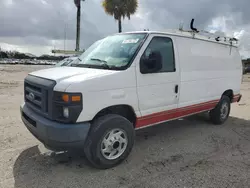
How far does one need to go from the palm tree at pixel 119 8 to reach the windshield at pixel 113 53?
1813 cm

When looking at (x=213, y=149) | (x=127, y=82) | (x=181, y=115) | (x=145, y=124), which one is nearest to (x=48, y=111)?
(x=127, y=82)

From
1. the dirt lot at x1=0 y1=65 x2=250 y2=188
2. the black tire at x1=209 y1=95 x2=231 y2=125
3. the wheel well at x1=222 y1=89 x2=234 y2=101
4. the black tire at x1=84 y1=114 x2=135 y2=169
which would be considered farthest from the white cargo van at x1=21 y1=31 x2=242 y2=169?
the wheel well at x1=222 y1=89 x2=234 y2=101

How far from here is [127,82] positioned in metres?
3.55

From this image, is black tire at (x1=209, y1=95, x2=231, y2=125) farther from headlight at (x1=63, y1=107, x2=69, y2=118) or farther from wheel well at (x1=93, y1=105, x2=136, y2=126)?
headlight at (x1=63, y1=107, x2=69, y2=118)

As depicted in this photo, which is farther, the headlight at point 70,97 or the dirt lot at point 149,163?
the dirt lot at point 149,163

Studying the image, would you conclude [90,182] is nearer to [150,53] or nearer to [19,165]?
[19,165]

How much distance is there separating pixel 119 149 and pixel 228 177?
5.53ft

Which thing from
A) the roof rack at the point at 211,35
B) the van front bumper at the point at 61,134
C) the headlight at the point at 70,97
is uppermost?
the roof rack at the point at 211,35

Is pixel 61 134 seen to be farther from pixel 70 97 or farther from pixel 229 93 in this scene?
pixel 229 93

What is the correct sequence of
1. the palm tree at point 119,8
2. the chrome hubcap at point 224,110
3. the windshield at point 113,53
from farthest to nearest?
the palm tree at point 119,8 < the chrome hubcap at point 224,110 < the windshield at point 113,53

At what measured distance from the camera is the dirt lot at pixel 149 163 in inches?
127

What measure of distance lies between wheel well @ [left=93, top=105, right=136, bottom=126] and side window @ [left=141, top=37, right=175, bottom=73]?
0.84 m

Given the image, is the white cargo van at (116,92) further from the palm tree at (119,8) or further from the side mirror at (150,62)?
the palm tree at (119,8)

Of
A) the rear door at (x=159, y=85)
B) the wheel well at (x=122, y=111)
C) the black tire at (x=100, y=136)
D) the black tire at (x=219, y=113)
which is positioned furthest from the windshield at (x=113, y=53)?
the black tire at (x=219, y=113)
